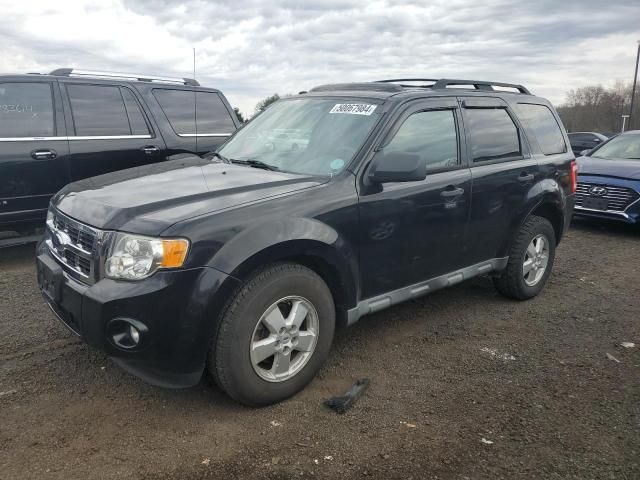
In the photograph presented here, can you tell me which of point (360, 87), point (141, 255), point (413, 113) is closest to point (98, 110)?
point (360, 87)

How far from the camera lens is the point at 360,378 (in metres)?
3.50

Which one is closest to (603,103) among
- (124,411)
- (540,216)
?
(540,216)

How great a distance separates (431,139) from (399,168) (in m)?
0.80

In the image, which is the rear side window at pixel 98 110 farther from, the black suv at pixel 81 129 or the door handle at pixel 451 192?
the door handle at pixel 451 192

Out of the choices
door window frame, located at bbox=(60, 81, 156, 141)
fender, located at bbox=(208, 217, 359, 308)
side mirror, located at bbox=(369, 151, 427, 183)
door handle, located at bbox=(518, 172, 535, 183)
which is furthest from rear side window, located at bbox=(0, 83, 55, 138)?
door handle, located at bbox=(518, 172, 535, 183)

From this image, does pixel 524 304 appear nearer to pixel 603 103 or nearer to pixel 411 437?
pixel 411 437

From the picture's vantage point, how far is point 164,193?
10.1ft

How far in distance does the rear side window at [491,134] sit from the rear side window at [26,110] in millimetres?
4189

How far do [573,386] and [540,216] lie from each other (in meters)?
1.98

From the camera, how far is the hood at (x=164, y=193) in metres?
2.76

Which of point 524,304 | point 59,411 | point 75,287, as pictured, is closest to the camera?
point 75,287

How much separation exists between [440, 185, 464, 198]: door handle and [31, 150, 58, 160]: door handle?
4.01m

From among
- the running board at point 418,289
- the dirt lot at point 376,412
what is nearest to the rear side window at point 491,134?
the running board at point 418,289

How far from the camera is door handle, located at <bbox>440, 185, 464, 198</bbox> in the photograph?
388 cm
